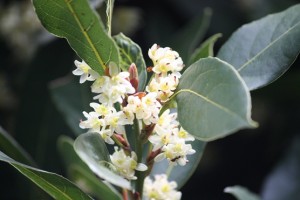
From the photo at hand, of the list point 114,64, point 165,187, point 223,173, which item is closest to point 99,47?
point 114,64

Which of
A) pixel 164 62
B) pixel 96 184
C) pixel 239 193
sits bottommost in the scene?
pixel 239 193

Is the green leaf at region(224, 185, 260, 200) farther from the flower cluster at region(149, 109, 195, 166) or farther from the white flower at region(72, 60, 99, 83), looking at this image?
the white flower at region(72, 60, 99, 83)

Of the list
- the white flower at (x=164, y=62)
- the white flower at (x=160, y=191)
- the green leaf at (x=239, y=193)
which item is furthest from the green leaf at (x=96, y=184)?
the white flower at (x=164, y=62)

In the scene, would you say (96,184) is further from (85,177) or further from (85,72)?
(85,72)

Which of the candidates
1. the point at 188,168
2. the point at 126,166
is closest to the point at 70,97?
the point at 188,168

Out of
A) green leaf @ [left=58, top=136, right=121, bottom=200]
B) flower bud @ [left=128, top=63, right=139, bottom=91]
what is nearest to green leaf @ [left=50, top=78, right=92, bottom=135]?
green leaf @ [left=58, top=136, right=121, bottom=200]

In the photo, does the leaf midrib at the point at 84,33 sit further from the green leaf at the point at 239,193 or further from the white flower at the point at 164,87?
the green leaf at the point at 239,193
